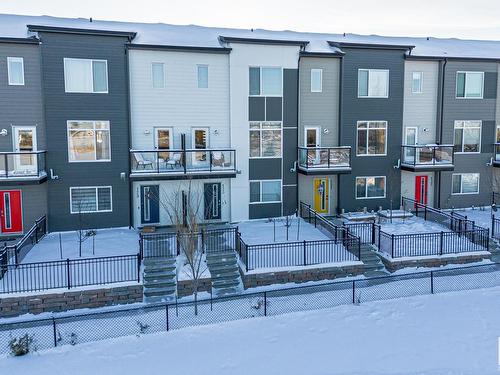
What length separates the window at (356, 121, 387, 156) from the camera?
961 inches

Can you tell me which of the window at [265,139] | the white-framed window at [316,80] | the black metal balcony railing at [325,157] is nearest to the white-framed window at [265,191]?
the window at [265,139]

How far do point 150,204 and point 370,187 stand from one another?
11.7 metres

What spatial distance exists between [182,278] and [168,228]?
6287mm

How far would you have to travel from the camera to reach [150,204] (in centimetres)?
2186

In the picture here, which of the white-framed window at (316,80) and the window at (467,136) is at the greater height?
the white-framed window at (316,80)

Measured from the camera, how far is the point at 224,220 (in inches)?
894

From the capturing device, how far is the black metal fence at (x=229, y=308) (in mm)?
12758

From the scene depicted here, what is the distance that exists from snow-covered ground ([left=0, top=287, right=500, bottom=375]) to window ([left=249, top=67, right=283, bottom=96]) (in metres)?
12.0

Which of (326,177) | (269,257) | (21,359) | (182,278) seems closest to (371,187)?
(326,177)

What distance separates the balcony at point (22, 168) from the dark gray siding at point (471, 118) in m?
20.6

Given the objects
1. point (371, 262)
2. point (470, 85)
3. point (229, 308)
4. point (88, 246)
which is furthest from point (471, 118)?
point (88, 246)

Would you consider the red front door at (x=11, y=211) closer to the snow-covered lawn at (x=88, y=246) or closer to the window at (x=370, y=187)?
the snow-covered lawn at (x=88, y=246)

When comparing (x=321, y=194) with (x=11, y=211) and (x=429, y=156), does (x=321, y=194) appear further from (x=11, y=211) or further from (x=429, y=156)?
(x=11, y=211)

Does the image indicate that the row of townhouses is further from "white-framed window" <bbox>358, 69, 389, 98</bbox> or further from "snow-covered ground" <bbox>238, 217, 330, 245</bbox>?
"snow-covered ground" <bbox>238, 217, 330, 245</bbox>
